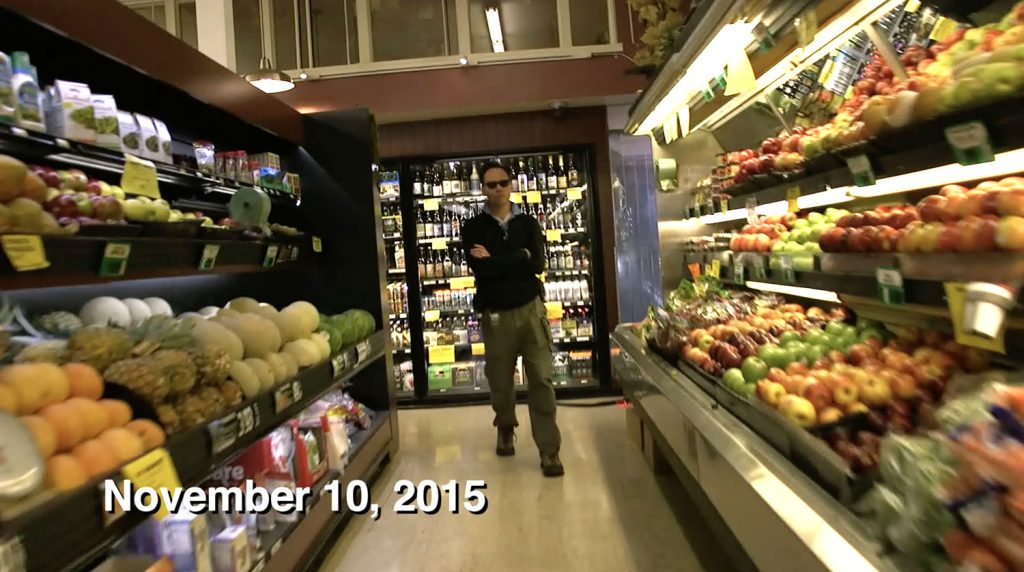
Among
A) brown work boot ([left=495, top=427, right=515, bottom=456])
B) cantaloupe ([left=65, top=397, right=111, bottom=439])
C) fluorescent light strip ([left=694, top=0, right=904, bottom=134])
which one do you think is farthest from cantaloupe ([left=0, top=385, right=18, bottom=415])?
brown work boot ([left=495, top=427, right=515, bottom=456])

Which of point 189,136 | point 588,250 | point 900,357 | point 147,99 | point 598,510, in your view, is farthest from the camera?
point 588,250

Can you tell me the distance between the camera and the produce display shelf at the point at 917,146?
1.35 metres

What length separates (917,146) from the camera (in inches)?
65.1

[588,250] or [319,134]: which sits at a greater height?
[319,134]

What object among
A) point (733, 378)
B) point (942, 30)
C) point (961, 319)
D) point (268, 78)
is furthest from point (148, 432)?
point (268, 78)

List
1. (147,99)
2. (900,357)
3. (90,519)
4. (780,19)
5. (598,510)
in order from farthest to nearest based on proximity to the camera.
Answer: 1. (598,510)
2. (147,99)
3. (780,19)
4. (900,357)
5. (90,519)

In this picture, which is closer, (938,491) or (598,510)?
(938,491)

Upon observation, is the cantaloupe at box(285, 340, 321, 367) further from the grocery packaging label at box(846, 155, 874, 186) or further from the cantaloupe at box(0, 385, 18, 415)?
the grocery packaging label at box(846, 155, 874, 186)

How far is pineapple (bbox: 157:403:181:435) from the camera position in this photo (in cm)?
179

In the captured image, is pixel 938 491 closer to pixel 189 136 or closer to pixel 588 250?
pixel 189 136

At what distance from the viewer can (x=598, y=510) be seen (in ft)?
10.5

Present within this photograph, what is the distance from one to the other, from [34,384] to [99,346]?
0.34 meters

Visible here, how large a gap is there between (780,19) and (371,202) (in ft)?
8.94

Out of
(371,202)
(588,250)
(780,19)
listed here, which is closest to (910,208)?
(780,19)
